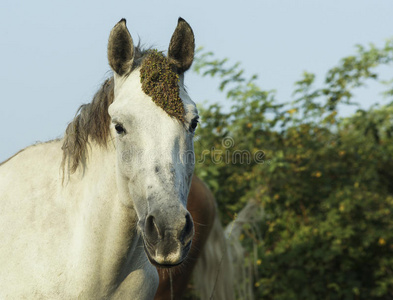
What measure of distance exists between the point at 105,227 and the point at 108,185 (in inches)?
8.7

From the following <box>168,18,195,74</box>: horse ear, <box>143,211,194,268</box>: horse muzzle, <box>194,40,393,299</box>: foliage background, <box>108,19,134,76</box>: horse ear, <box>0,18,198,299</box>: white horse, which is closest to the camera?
<box>143,211,194,268</box>: horse muzzle

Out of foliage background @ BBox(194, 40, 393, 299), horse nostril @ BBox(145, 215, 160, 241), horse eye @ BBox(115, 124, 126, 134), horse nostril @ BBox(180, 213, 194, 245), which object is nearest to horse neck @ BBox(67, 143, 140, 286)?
horse eye @ BBox(115, 124, 126, 134)

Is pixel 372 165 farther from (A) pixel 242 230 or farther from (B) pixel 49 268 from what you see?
(B) pixel 49 268

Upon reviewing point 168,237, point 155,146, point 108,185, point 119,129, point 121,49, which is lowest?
point 168,237

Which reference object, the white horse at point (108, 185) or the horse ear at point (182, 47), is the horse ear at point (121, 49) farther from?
the horse ear at point (182, 47)

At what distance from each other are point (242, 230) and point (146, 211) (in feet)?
12.5

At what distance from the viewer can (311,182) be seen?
6.64 metres

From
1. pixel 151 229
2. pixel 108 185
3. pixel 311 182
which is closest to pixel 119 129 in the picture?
pixel 108 185

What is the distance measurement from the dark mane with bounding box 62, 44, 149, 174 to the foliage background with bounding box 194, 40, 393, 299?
3250 mm

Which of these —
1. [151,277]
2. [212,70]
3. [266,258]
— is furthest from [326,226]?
[151,277]

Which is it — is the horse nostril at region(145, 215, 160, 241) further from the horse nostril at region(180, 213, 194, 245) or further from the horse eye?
the horse eye

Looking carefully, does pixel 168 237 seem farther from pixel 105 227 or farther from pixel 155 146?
pixel 105 227

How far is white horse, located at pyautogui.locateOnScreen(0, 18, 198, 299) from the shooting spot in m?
2.40

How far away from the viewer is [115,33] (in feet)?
8.47
